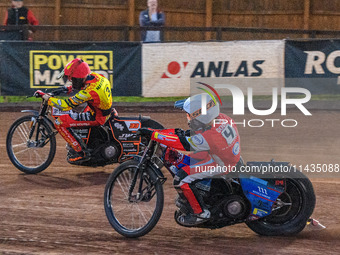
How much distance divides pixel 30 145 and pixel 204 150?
389 centimetres

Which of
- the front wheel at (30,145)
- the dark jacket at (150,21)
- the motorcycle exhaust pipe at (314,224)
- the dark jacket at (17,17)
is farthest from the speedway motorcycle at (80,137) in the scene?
the dark jacket at (17,17)

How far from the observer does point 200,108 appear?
→ 6.27 meters

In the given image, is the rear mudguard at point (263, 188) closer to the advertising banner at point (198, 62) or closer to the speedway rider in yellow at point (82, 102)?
the speedway rider in yellow at point (82, 102)

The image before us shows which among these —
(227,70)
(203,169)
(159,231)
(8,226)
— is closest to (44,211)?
(8,226)

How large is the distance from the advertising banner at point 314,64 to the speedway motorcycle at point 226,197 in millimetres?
8550

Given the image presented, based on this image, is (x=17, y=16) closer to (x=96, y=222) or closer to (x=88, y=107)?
(x=88, y=107)

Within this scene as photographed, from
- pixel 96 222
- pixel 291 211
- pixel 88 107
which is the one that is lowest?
pixel 96 222

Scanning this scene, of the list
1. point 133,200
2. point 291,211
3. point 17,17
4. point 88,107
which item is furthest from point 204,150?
point 17,17

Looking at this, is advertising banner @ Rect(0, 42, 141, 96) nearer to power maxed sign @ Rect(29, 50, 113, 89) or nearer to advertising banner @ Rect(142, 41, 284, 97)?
power maxed sign @ Rect(29, 50, 113, 89)

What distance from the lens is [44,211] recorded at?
757 cm

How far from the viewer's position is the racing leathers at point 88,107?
9086 mm

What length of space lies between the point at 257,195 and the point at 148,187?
3.39 ft

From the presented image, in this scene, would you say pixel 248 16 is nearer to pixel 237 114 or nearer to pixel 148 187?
pixel 237 114

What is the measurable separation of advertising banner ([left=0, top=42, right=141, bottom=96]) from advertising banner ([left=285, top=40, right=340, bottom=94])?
3.39 m
